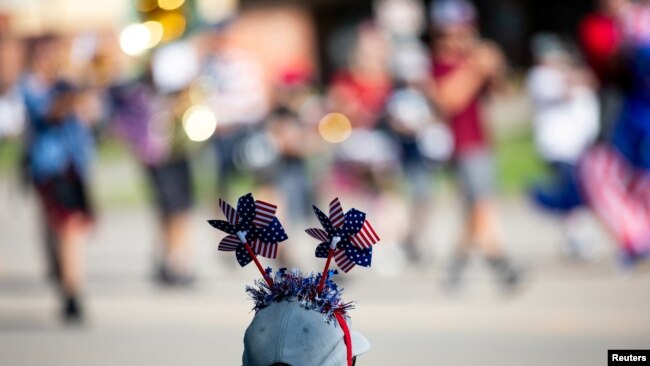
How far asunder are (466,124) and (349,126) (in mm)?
2244

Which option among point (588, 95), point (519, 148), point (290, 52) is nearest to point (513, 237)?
point (588, 95)

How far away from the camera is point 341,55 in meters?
28.2

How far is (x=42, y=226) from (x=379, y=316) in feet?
8.21

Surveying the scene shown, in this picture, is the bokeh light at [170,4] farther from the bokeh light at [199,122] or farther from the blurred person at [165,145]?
the bokeh light at [199,122]

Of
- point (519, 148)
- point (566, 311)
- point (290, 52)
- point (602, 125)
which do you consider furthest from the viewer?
point (290, 52)

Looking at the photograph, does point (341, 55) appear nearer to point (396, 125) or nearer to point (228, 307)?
point (396, 125)

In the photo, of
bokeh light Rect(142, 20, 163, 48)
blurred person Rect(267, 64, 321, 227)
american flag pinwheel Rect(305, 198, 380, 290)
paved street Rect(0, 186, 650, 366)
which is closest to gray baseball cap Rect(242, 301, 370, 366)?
american flag pinwheel Rect(305, 198, 380, 290)

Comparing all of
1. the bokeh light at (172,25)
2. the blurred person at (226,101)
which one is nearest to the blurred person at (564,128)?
the blurred person at (226,101)

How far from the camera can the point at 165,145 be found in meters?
11.6

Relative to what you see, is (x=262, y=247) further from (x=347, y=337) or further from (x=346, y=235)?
(x=347, y=337)

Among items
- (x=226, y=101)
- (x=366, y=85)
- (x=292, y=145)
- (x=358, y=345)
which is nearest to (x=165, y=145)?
(x=292, y=145)

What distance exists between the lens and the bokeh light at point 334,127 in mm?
12891

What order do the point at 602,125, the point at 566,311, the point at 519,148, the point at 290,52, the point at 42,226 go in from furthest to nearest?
the point at 290,52 → the point at 519,148 → the point at 602,125 → the point at 42,226 → the point at 566,311

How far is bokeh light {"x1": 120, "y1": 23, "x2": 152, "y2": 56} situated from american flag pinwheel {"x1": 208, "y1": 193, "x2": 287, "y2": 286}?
7.68 metres
